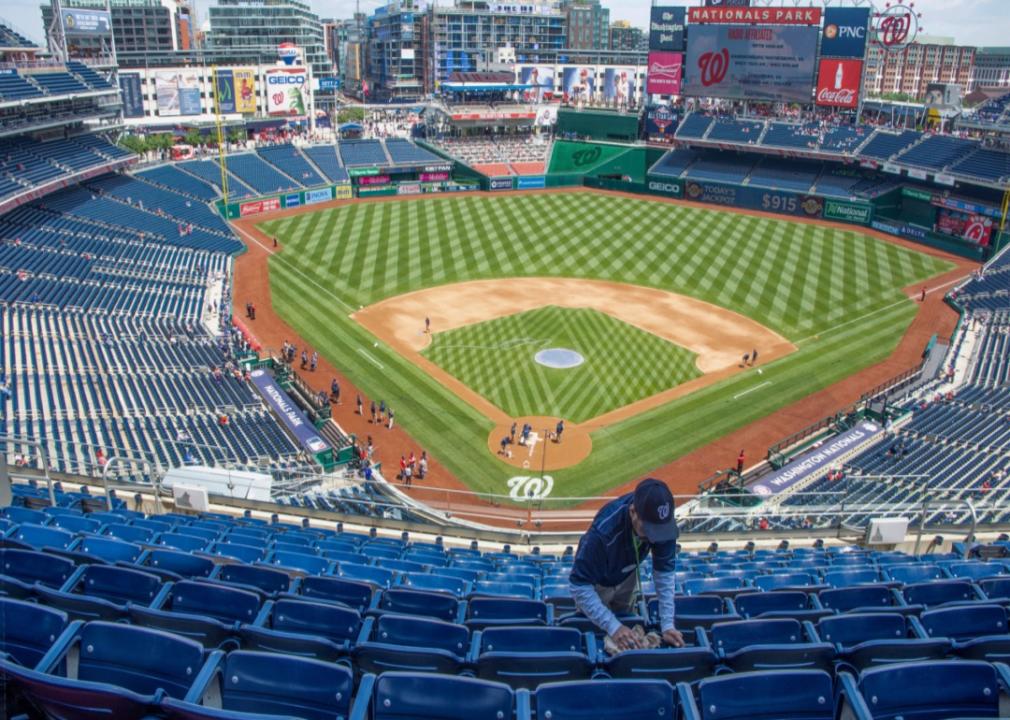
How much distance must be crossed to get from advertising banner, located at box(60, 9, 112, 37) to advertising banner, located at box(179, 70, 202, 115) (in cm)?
1538

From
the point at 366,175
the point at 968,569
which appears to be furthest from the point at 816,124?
the point at 968,569

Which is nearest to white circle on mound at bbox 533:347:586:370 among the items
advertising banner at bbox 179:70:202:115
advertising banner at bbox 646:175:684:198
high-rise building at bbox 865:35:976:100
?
advertising banner at bbox 646:175:684:198

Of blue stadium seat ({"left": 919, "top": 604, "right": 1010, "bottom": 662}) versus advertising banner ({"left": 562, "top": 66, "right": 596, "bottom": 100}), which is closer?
blue stadium seat ({"left": 919, "top": 604, "right": 1010, "bottom": 662})

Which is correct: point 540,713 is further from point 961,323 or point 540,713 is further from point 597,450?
point 961,323

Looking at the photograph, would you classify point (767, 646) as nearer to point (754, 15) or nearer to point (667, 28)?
point (754, 15)

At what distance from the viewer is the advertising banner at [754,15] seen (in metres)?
64.1

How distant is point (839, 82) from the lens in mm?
64688

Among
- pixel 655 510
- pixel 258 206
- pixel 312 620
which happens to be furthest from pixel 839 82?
pixel 312 620

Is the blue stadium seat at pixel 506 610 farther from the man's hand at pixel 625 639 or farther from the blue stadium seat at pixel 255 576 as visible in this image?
the blue stadium seat at pixel 255 576

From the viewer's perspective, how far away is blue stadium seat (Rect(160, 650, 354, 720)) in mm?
5180

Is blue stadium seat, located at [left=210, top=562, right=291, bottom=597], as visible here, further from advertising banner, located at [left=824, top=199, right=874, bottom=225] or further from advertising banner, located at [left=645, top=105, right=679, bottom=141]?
advertising banner, located at [left=645, top=105, right=679, bottom=141]

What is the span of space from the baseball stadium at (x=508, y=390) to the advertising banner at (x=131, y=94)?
1.01 feet

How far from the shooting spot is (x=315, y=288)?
4681 centimetres

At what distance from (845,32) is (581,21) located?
86992 millimetres
